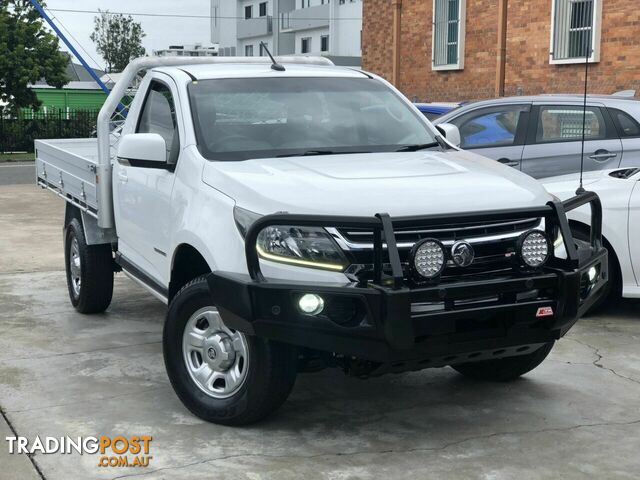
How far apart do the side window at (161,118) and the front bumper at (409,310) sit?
4.25ft

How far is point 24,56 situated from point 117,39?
50116mm

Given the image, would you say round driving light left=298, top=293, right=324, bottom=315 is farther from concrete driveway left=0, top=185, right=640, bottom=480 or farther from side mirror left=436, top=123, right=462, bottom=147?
side mirror left=436, top=123, right=462, bottom=147

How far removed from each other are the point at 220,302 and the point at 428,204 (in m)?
1.08

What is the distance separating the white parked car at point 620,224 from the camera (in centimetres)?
716

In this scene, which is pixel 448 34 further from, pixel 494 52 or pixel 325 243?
pixel 325 243

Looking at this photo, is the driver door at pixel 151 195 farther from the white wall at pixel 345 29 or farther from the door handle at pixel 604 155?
the white wall at pixel 345 29

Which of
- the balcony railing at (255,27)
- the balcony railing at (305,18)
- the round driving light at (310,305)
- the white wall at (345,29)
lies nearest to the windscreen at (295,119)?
the round driving light at (310,305)

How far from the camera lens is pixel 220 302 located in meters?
4.59

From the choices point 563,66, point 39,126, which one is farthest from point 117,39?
point 563,66

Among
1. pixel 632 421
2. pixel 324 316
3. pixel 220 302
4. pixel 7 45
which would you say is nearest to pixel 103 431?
pixel 220 302

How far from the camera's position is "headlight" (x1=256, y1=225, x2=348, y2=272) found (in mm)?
4395

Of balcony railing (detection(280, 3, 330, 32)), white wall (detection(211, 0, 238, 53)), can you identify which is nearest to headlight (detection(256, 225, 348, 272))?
balcony railing (detection(280, 3, 330, 32))

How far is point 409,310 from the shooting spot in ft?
13.7

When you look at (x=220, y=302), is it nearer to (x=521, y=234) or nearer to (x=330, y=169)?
(x=330, y=169)
